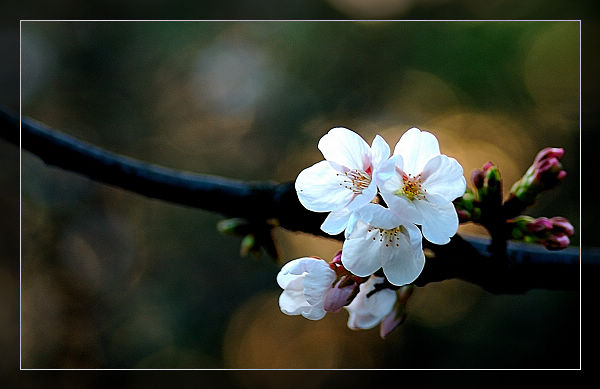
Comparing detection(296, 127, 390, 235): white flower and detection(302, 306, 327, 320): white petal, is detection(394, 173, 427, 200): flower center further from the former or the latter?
detection(302, 306, 327, 320): white petal

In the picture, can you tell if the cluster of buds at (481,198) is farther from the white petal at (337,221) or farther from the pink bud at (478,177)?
the white petal at (337,221)

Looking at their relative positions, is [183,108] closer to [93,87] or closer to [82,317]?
[93,87]

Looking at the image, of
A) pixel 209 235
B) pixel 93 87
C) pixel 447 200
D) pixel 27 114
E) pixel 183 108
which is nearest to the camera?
pixel 447 200

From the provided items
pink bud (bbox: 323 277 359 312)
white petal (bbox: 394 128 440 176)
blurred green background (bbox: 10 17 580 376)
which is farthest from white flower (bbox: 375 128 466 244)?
blurred green background (bbox: 10 17 580 376)

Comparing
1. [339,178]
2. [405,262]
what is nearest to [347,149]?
[339,178]

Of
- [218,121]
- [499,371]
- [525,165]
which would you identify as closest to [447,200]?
[525,165]
